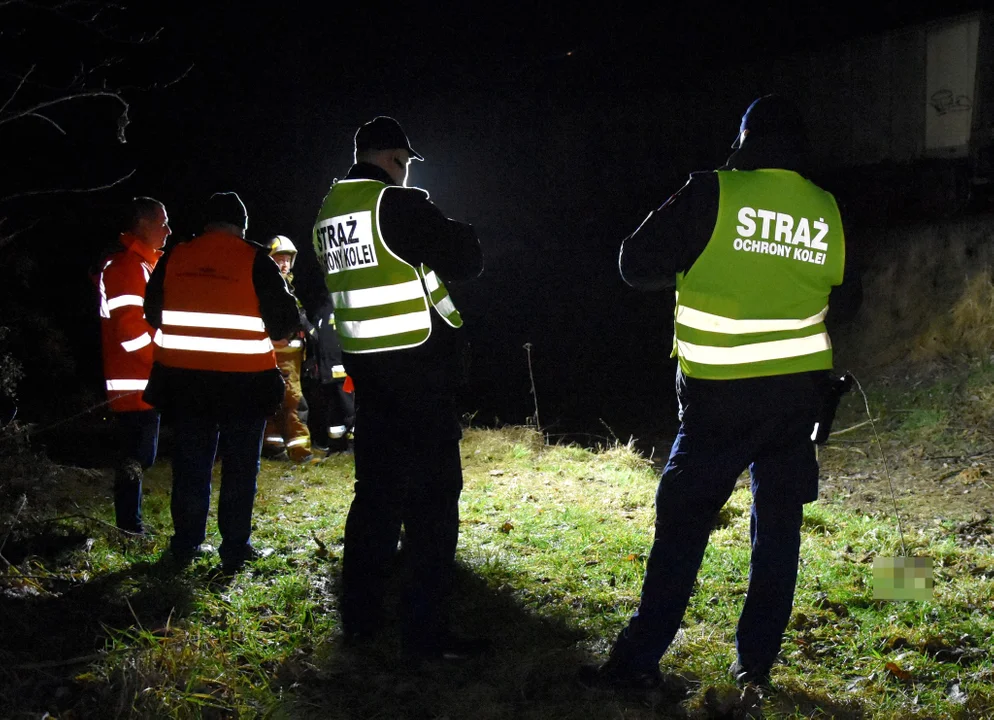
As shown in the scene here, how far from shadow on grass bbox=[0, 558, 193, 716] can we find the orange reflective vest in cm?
112

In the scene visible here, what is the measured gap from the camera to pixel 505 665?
3131 mm

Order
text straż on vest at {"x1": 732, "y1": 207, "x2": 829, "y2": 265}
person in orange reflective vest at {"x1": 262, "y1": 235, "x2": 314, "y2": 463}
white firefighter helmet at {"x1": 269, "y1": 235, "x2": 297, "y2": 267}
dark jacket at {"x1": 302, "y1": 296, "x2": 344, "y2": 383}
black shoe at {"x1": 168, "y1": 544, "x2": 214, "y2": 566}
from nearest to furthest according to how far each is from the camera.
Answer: text straż on vest at {"x1": 732, "y1": 207, "x2": 829, "y2": 265} → black shoe at {"x1": 168, "y1": 544, "x2": 214, "y2": 566} → white firefighter helmet at {"x1": 269, "y1": 235, "x2": 297, "y2": 267} → person in orange reflective vest at {"x1": 262, "y1": 235, "x2": 314, "y2": 463} → dark jacket at {"x1": 302, "y1": 296, "x2": 344, "y2": 383}

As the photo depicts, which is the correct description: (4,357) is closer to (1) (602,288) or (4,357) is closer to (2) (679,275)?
(2) (679,275)

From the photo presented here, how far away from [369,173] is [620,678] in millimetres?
2218

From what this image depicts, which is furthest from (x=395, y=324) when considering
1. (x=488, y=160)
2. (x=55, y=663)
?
(x=488, y=160)

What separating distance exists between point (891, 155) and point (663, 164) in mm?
4983

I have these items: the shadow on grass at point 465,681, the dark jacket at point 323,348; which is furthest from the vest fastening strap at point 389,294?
the dark jacket at point 323,348

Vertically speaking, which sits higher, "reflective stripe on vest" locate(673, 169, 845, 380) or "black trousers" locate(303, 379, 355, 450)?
"reflective stripe on vest" locate(673, 169, 845, 380)

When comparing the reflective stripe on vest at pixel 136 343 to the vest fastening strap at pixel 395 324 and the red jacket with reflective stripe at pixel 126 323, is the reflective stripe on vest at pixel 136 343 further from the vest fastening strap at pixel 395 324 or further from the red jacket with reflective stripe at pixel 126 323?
the vest fastening strap at pixel 395 324

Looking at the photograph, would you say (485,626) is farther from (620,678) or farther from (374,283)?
(374,283)

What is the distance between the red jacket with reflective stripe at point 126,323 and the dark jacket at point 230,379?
0.38 metres

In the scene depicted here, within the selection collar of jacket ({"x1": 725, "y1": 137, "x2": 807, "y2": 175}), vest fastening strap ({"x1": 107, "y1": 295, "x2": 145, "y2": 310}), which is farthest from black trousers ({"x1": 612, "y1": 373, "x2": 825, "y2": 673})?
vest fastening strap ({"x1": 107, "y1": 295, "x2": 145, "y2": 310})

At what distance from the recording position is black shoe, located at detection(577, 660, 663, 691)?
2.84 meters

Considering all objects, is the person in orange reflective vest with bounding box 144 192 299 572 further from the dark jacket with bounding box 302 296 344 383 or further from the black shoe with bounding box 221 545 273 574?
the dark jacket with bounding box 302 296 344 383
